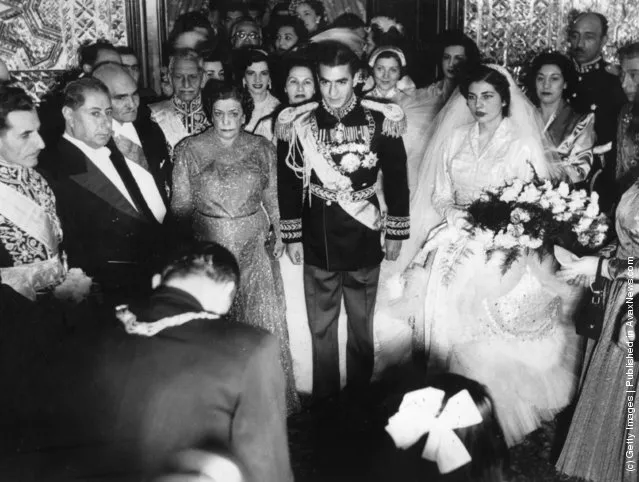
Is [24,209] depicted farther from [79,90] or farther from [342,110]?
[342,110]

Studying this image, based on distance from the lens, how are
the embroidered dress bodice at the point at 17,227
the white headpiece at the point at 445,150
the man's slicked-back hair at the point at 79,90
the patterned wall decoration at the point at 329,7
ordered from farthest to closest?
the patterned wall decoration at the point at 329,7
the white headpiece at the point at 445,150
the man's slicked-back hair at the point at 79,90
the embroidered dress bodice at the point at 17,227

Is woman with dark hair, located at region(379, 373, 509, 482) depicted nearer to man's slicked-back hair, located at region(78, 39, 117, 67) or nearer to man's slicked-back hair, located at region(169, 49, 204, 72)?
man's slicked-back hair, located at region(169, 49, 204, 72)

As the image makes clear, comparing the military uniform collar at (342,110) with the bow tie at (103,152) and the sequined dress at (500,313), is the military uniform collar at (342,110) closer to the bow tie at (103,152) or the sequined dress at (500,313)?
the sequined dress at (500,313)

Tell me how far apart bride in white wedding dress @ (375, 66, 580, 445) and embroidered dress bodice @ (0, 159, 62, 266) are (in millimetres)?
2047

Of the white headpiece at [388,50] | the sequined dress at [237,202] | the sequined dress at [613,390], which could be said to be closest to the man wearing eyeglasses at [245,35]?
the white headpiece at [388,50]

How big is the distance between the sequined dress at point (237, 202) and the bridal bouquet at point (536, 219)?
3.82 ft

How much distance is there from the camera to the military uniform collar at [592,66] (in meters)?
5.40

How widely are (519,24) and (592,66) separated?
76cm

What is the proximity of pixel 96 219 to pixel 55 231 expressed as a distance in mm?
565

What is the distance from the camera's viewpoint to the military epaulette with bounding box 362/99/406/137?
405cm

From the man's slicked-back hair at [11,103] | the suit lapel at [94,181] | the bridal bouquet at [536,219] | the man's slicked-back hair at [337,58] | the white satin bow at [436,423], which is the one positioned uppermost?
the man's slicked-back hair at [337,58]

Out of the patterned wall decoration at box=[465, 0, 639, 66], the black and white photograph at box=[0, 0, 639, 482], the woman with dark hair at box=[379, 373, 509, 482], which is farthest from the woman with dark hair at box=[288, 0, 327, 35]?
the woman with dark hair at box=[379, 373, 509, 482]

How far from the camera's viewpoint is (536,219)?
3.64 m

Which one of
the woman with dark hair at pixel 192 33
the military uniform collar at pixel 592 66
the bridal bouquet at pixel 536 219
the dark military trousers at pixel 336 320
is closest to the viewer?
the bridal bouquet at pixel 536 219
